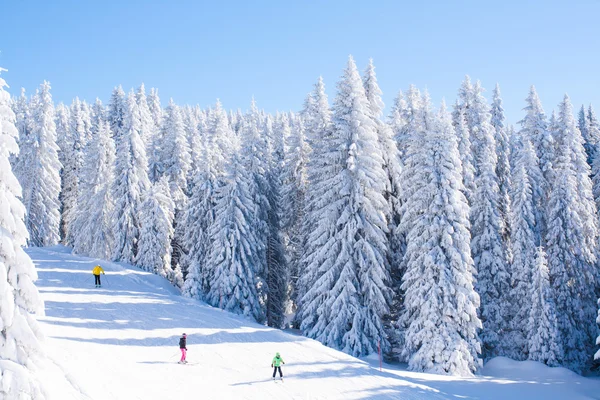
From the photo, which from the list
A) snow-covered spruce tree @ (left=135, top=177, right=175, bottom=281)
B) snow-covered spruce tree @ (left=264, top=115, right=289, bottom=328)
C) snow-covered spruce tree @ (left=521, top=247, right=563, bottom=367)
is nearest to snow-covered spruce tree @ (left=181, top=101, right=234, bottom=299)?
snow-covered spruce tree @ (left=135, top=177, right=175, bottom=281)

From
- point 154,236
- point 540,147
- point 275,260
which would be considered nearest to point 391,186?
point 275,260

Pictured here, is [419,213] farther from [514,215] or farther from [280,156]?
[280,156]

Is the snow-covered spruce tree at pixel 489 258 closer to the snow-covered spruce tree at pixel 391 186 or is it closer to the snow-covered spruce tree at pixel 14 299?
the snow-covered spruce tree at pixel 391 186

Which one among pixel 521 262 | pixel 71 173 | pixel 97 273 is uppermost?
pixel 71 173

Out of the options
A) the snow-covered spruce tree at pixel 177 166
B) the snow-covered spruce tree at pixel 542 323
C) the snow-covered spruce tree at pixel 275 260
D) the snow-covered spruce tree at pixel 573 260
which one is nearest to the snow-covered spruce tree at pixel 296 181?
the snow-covered spruce tree at pixel 275 260

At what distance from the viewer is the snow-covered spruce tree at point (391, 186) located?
33.4 metres

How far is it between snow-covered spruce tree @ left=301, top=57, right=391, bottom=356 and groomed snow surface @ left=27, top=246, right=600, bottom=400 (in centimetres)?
268

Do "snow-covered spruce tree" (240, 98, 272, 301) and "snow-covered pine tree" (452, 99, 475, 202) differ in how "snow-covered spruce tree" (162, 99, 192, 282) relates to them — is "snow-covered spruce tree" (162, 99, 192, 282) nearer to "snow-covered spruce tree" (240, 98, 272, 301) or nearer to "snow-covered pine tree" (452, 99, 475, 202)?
"snow-covered spruce tree" (240, 98, 272, 301)

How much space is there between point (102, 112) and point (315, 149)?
235 ft

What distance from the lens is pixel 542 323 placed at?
1289 inches

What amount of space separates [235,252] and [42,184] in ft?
98.7

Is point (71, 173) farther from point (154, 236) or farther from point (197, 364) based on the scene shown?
point (197, 364)

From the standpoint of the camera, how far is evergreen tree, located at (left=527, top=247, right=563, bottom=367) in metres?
32.5

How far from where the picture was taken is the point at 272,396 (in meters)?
17.1
